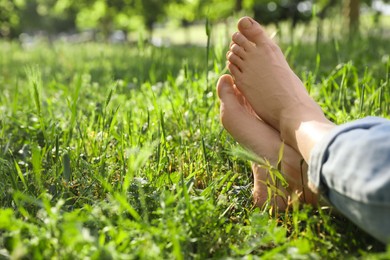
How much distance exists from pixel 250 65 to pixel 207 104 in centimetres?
34

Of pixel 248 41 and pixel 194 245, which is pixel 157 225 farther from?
pixel 248 41

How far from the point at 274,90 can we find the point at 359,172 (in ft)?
2.42

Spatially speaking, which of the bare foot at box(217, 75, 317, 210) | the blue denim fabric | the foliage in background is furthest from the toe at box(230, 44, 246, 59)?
the foliage in background

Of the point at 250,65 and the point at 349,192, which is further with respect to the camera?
the point at 250,65

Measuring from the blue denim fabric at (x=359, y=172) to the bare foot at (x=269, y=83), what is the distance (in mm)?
251

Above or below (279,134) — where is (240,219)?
below

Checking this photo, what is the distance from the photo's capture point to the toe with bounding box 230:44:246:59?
6.31 ft

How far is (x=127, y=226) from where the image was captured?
1.12 m

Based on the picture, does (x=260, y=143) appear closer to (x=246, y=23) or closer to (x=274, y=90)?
(x=274, y=90)

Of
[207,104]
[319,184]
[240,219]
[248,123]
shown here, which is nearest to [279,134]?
[248,123]

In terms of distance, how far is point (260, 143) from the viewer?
1518 mm

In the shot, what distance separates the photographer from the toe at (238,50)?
1924 millimetres

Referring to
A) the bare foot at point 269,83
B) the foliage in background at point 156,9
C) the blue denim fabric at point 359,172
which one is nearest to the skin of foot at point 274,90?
the bare foot at point 269,83

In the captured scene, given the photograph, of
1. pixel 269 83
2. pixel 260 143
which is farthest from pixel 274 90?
pixel 260 143
